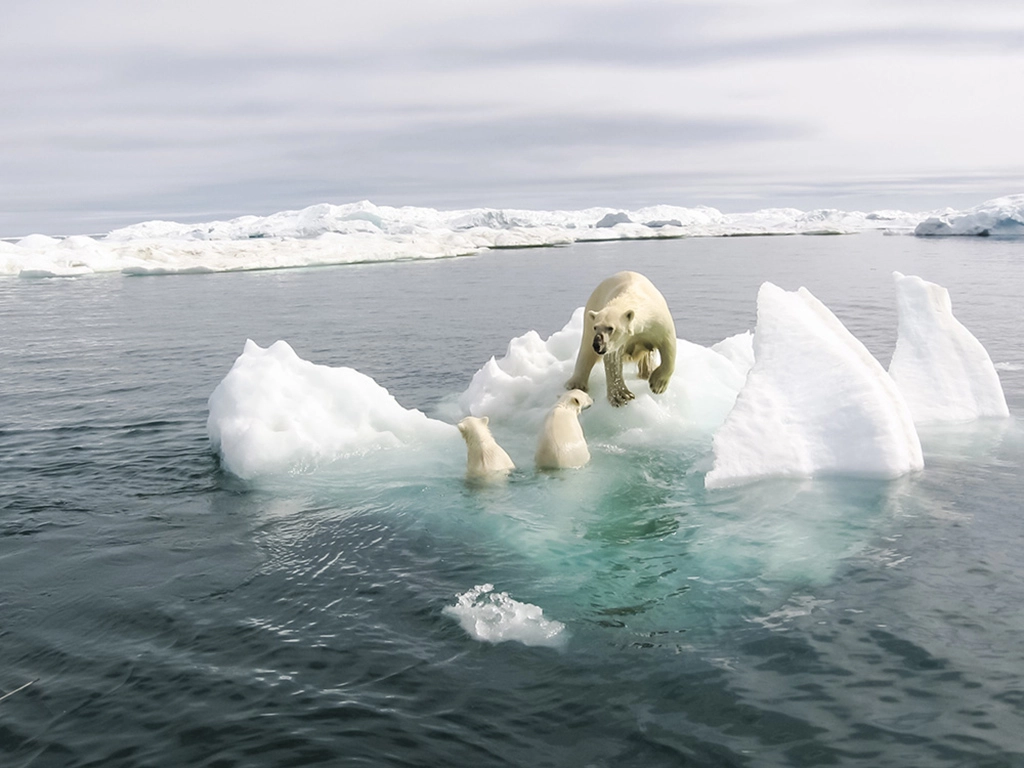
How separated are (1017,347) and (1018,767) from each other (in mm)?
18266

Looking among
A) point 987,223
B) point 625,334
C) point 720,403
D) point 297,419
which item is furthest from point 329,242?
point 987,223

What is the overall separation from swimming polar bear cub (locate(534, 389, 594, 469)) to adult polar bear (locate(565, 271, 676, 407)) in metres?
1.03

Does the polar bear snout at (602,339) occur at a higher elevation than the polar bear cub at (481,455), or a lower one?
higher

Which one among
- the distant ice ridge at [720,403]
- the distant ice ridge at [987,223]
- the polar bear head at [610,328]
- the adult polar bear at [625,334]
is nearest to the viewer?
the distant ice ridge at [720,403]

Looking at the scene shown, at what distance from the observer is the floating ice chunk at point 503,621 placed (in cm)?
593

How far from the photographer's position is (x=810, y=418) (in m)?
9.64

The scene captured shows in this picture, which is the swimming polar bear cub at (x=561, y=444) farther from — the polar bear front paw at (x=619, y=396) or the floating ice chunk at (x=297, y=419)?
the floating ice chunk at (x=297, y=419)

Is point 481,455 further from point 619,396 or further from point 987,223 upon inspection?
point 987,223

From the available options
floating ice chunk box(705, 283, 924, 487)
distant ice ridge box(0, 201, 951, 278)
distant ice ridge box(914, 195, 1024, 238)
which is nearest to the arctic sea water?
floating ice chunk box(705, 283, 924, 487)

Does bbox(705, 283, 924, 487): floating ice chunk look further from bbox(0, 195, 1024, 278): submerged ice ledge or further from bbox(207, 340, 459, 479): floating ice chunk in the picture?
bbox(0, 195, 1024, 278): submerged ice ledge

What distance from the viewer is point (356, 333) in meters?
25.6

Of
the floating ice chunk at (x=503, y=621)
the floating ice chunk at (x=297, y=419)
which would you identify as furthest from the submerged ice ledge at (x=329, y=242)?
the floating ice chunk at (x=503, y=621)

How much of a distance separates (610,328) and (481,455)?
7.86 feet

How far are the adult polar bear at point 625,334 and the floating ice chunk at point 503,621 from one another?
4379 millimetres
